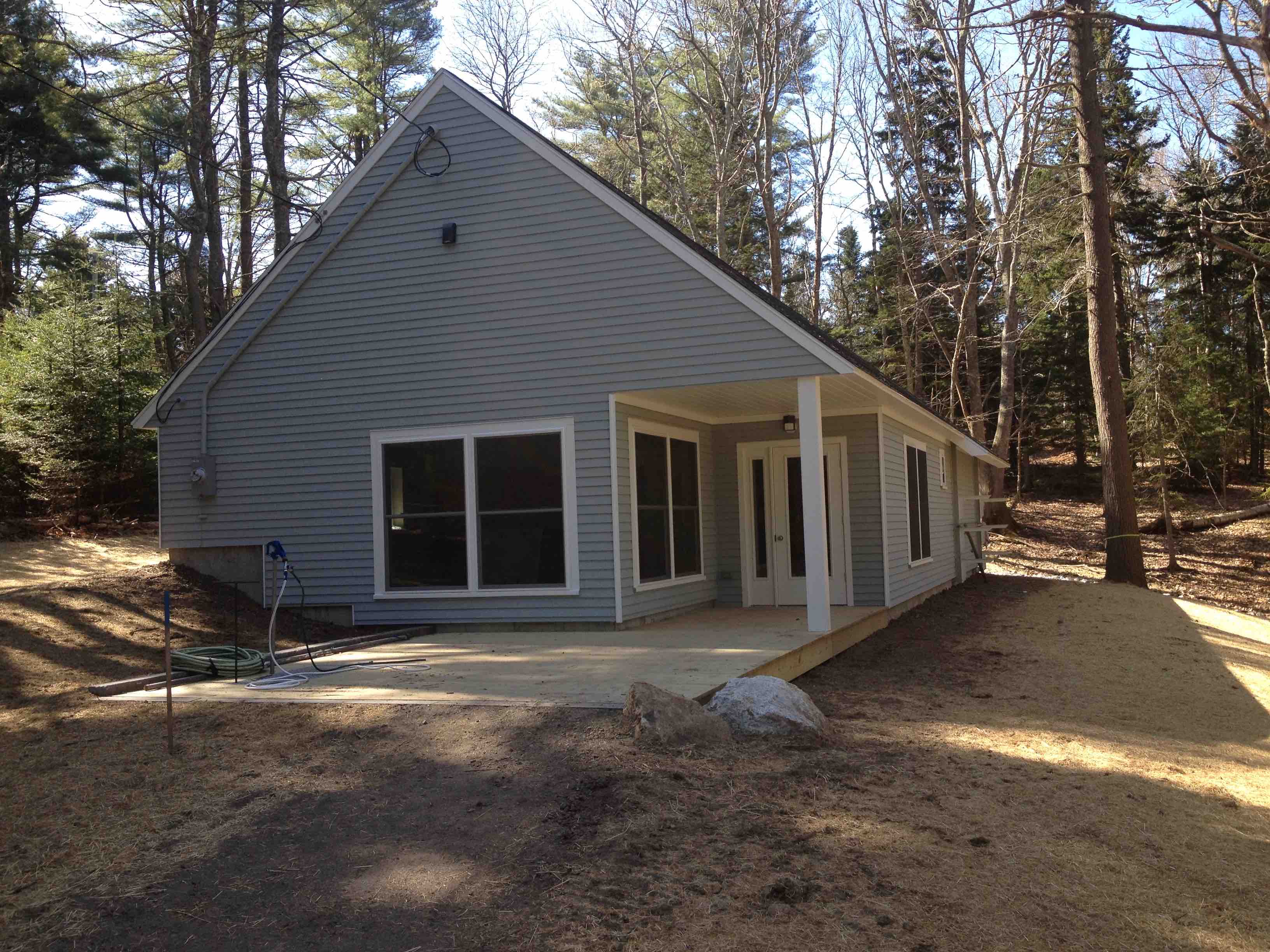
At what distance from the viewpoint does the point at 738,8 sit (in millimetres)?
21172

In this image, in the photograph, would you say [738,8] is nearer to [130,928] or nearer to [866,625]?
[866,625]

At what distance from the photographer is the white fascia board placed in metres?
Answer: 10.9

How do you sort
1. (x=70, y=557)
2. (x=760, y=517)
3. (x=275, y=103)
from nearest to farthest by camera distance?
(x=760, y=517)
(x=70, y=557)
(x=275, y=103)

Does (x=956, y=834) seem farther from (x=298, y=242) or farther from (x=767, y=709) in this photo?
(x=298, y=242)

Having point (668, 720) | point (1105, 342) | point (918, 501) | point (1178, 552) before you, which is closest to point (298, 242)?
point (668, 720)

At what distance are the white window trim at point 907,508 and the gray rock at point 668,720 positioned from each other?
8003mm

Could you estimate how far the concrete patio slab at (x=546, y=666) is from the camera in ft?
21.9

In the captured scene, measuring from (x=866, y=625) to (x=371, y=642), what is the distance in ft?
17.8

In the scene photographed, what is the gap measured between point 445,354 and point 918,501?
24.5 feet

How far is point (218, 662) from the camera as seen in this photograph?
7.95 m

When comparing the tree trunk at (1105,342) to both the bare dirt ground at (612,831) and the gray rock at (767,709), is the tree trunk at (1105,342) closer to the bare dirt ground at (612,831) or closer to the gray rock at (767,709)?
the bare dirt ground at (612,831)

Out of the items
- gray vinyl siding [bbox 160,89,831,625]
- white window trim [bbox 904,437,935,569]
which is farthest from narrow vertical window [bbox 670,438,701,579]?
white window trim [bbox 904,437,935,569]

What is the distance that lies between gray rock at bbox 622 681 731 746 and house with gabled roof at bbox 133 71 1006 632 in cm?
381

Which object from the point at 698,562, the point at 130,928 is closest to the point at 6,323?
the point at 698,562
